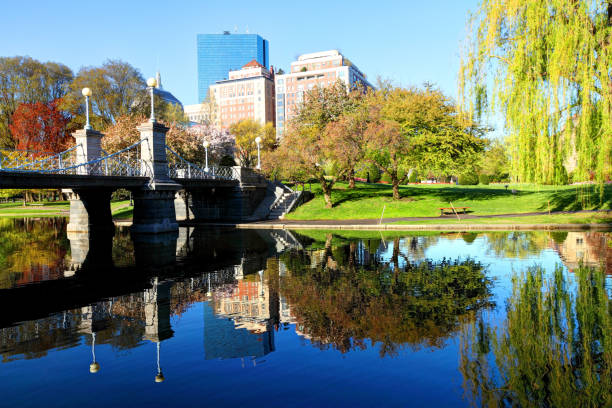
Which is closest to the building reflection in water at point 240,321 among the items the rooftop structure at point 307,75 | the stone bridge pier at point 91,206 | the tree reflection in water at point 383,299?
the tree reflection in water at point 383,299

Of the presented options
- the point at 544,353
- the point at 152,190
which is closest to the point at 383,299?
the point at 544,353

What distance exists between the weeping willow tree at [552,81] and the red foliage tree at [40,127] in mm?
54311

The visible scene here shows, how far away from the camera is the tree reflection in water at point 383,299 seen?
827 cm

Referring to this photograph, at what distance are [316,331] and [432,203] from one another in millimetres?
30685

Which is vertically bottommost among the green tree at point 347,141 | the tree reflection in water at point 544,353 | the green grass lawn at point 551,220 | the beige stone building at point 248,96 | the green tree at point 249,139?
the tree reflection in water at point 544,353

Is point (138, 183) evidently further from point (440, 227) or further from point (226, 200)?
point (440, 227)

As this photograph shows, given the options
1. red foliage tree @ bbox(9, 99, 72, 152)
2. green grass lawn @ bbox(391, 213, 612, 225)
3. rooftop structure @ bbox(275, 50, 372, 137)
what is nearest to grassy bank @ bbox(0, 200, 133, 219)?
red foliage tree @ bbox(9, 99, 72, 152)

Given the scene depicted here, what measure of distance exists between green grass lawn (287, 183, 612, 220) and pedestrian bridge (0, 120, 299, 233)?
5.64 meters

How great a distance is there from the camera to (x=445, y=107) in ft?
126

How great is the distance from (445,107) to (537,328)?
32912 mm

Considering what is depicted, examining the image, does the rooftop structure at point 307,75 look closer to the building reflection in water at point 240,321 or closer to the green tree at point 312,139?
the green tree at point 312,139

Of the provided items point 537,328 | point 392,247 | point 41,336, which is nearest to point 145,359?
point 41,336

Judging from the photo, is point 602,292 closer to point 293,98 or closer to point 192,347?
point 192,347

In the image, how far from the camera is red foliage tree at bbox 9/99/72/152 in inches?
2218
